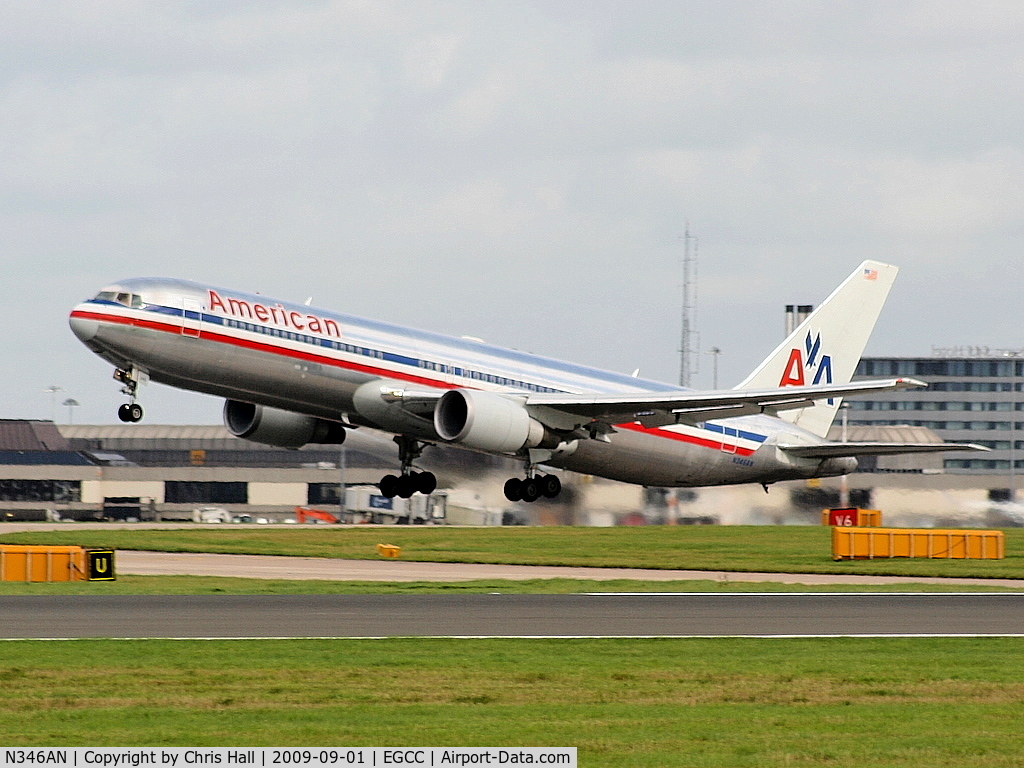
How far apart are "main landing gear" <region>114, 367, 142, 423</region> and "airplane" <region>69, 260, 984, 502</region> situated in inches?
2.1

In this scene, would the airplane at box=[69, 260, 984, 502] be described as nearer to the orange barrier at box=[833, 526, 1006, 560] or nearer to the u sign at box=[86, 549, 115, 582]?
the orange barrier at box=[833, 526, 1006, 560]

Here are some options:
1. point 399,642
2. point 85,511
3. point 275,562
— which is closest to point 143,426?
point 85,511

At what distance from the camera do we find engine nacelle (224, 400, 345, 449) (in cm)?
4497

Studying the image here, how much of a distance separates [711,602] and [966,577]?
1548 centimetres

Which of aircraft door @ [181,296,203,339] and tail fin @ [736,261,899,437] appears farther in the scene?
tail fin @ [736,261,899,437]

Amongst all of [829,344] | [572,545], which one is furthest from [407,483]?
[572,545]

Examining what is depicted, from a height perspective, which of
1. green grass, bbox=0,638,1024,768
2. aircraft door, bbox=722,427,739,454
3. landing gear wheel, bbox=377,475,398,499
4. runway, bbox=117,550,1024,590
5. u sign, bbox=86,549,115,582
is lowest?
runway, bbox=117,550,1024,590

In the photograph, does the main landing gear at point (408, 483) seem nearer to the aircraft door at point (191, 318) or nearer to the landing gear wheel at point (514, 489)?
the landing gear wheel at point (514, 489)

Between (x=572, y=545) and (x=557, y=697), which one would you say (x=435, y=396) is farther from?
(x=572, y=545)

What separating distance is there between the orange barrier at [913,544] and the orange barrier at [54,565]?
89.3 ft

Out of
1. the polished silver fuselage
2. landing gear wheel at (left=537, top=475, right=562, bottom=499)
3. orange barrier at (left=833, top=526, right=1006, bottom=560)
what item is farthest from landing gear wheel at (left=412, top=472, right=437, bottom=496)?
orange barrier at (left=833, top=526, right=1006, bottom=560)

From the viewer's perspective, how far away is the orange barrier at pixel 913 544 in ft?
183

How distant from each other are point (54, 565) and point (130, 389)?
7903 millimetres

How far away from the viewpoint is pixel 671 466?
47406mm
